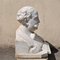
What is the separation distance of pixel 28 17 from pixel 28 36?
23 centimetres

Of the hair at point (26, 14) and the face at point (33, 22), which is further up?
the hair at point (26, 14)

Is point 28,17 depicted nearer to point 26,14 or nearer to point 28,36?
point 26,14

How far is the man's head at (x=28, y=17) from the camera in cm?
427

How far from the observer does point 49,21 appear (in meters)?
5.19

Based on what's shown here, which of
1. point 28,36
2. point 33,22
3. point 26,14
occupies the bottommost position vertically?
point 28,36

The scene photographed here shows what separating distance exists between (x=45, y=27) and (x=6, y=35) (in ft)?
1.91

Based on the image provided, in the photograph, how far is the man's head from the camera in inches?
168

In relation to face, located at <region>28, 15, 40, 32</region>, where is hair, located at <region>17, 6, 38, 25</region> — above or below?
above

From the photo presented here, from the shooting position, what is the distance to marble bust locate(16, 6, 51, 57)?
423 cm

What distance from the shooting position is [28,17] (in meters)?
4.28

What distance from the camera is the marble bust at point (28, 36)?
13.9 ft

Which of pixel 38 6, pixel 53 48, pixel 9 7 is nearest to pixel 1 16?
pixel 9 7

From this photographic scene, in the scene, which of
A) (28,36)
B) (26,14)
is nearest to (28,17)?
(26,14)

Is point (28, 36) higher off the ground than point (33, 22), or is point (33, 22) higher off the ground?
point (33, 22)
